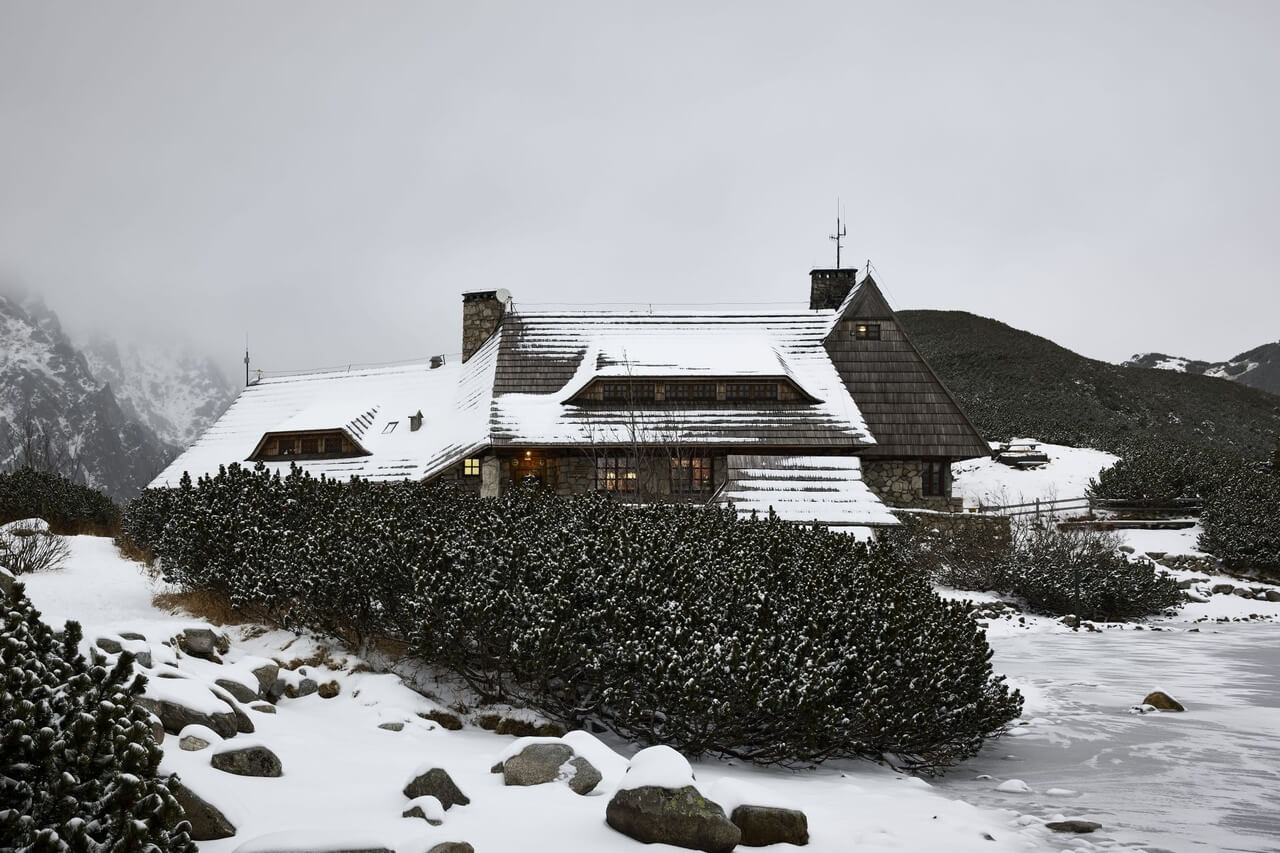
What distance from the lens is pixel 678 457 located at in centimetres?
2388

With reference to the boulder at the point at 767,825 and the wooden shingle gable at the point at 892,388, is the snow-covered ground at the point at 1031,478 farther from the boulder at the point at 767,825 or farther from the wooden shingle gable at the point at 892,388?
the boulder at the point at 767,825

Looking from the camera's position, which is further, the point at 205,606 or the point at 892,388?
the point at 892,388

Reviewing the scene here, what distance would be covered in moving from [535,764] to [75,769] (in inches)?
141

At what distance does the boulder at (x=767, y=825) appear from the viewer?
236 inches

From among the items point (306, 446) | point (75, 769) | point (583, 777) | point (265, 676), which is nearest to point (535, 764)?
point (583, 777)

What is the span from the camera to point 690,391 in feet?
87.6

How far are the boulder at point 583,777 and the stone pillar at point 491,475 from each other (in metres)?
18.3

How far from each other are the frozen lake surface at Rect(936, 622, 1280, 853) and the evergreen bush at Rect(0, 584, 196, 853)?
616 cm

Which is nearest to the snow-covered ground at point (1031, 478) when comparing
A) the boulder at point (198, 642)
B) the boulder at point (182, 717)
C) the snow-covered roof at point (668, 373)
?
the snow-covered roof at point (668, 373)

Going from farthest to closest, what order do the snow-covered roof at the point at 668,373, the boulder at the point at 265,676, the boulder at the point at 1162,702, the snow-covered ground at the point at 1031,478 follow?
the snow-covered ground at the point at 1031,478
the snow-covered roof at the point at 668,373
the boulder at the point at 1162,702
the boulder at the point at 265,676

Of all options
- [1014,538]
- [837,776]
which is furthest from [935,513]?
[837,776]

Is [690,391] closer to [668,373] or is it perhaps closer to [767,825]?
[668,373]

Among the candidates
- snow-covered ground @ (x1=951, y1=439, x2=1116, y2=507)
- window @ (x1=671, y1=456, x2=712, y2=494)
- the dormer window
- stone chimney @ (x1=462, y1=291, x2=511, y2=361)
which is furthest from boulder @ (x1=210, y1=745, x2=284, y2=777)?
snow-covered ground @ (x1=951, y1=439, x2=1116, y2=507)

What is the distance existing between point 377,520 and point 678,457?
13832mm
